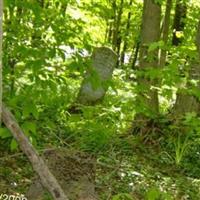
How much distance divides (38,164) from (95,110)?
3001 millimetres

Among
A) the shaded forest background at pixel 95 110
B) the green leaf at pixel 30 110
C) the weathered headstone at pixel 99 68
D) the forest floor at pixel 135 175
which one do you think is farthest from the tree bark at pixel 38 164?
the weathered headstone at pixel 99 68

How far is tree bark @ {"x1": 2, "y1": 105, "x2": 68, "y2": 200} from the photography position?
1.72 m

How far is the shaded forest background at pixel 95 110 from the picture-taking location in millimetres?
3451

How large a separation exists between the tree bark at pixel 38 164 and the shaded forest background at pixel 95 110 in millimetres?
399

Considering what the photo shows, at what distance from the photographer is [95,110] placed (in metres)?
4.74

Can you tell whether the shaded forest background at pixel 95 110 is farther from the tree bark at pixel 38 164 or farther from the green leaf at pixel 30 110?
the tree bark at pixel 38 164

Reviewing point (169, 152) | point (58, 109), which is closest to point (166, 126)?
point (169, 152)

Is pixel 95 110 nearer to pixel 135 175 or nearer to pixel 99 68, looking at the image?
pixel 135 175

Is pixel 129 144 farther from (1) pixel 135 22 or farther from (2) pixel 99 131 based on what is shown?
(1) pixel 135 22

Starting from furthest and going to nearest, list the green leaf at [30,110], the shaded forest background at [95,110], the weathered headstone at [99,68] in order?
1. the weathered headstone at [99,68]
2. the shaded forest background at [95,110]
3. the green leaf at [30,110]

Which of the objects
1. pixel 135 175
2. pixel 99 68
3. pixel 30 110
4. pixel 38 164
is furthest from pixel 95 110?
pixel 99 68

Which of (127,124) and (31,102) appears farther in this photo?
(127,124)

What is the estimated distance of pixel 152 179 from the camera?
18.7 feet

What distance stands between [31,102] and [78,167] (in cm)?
156
